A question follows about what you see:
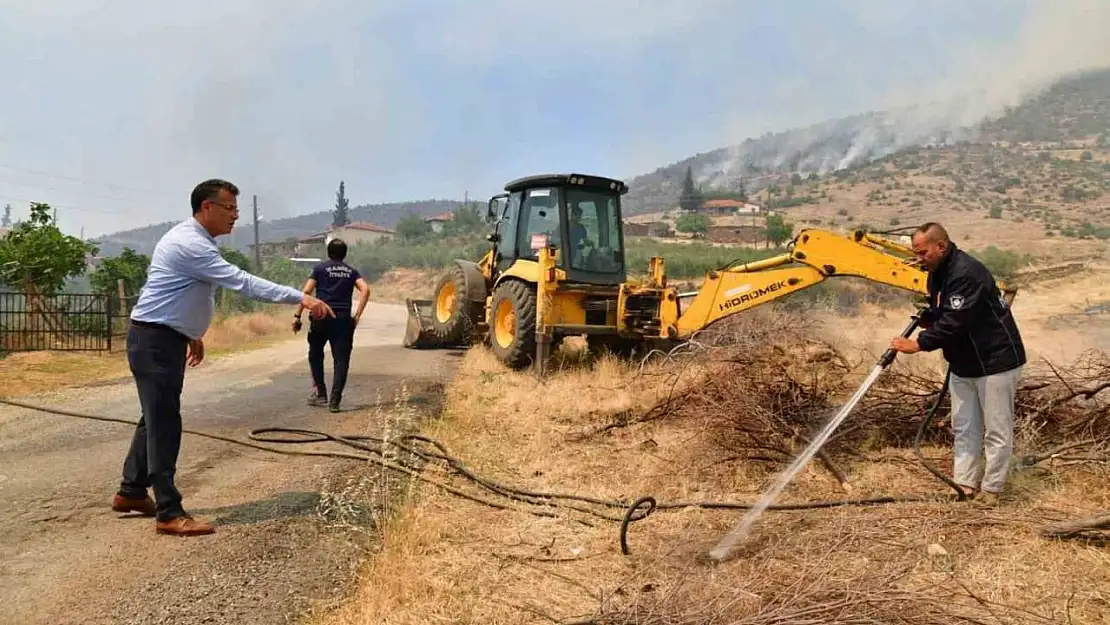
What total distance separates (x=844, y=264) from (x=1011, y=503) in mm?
3202

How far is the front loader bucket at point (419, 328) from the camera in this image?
1352 centimetres

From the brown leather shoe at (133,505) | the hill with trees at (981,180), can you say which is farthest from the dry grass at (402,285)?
the brown leather shoe at (133,505)

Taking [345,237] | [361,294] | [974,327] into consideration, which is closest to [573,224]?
[361,294]

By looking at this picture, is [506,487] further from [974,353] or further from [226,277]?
[974,353]

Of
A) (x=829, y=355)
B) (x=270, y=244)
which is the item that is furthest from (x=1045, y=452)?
(x=270, y=244)

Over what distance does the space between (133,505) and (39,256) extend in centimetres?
1287

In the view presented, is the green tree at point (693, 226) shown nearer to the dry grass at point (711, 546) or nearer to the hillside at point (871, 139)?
the hillside at point (871, 139)

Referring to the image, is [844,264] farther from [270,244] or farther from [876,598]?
[270,244]

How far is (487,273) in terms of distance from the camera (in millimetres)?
12172

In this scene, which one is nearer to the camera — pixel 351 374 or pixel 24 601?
pixel 24 601

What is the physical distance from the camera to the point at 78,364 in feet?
36.9

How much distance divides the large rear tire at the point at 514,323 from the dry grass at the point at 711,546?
357 cm

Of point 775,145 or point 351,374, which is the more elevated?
point 775,145

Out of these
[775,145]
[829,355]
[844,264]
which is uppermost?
[775,145]
